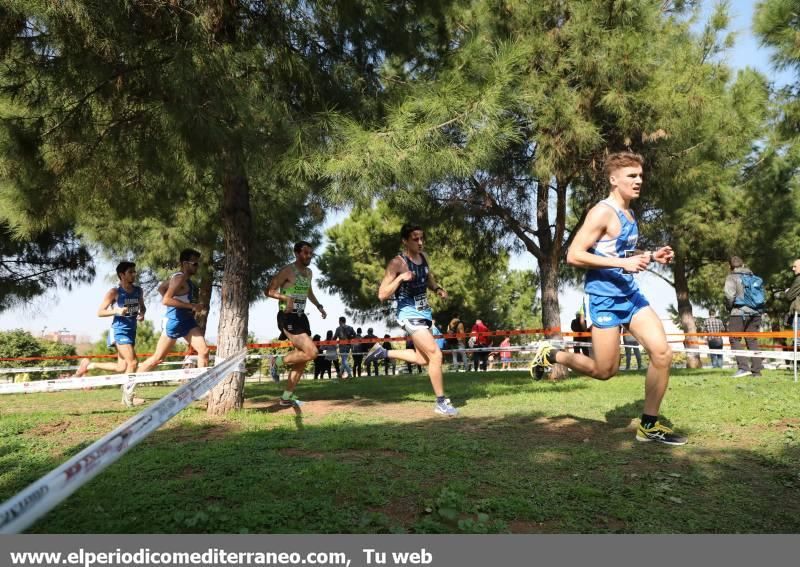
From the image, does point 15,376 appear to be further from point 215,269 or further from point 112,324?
point 112,324

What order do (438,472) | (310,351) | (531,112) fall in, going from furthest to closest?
(531,112), (310,351), (438,472)

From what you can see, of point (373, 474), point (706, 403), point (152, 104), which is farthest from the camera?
point (706, 403)

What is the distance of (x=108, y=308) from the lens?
8172 millimetres

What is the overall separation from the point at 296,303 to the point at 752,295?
283 inches

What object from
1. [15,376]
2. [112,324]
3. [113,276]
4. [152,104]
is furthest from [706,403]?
[15,376]

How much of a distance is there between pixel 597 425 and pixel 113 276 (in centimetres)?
1622

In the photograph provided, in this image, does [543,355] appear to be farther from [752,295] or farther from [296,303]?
[752,295]

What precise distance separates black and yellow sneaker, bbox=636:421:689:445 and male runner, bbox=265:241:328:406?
3.61 meters

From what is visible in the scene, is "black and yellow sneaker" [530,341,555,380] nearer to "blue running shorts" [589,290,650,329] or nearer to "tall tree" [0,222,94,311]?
"blue running shorts" [589,290,650,329]

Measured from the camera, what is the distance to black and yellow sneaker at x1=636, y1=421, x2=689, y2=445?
460 centimetres

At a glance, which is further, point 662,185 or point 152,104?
point 662,185

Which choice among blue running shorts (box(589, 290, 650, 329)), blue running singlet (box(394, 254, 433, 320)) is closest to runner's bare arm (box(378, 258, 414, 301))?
blue running singlet (box(394, 254, 433, 320))

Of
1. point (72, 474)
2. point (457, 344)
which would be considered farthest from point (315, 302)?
point (457, 344)
